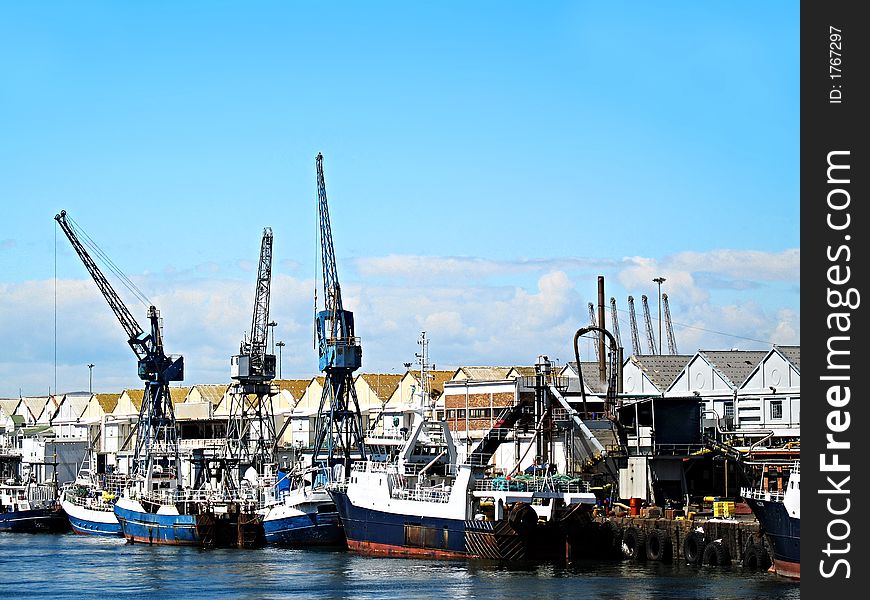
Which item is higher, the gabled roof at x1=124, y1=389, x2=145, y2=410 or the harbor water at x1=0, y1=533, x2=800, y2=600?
the gabled roof at x1=124, y1=389, x2=145, y2=410

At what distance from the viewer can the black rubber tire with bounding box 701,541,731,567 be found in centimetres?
5803

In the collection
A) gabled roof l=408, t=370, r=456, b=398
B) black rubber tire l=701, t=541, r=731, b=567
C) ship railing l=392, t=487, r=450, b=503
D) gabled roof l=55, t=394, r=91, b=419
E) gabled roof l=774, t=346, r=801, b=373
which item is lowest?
black rubber tire l=701, t=541, r=731, b=567

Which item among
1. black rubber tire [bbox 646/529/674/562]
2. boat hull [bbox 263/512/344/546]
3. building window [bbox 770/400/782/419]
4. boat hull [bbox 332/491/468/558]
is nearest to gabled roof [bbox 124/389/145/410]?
boat hull [bbox 263/512/344/546]

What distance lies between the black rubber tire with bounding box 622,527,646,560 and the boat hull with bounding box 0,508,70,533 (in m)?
47.4

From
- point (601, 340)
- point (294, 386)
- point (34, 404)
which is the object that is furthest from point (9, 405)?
point (601, 340)

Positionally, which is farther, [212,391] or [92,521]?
[212,391]

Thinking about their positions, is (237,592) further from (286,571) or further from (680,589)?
(680,589)

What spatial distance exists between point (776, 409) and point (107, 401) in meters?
77.6

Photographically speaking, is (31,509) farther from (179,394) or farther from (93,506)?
(179,394)

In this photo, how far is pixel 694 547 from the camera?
59.1m

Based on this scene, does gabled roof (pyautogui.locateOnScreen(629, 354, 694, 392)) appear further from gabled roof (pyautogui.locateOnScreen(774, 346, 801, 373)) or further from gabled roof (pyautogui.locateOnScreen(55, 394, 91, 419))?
gabled roof (pyautogui.locateOnScreen(55, 394, 91, 419))

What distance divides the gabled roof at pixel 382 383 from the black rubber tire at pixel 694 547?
61.2m

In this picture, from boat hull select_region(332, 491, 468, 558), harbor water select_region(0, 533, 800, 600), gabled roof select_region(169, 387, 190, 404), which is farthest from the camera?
gabled roof select_region(169, 387, 190, 404)

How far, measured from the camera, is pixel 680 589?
51469 mm
